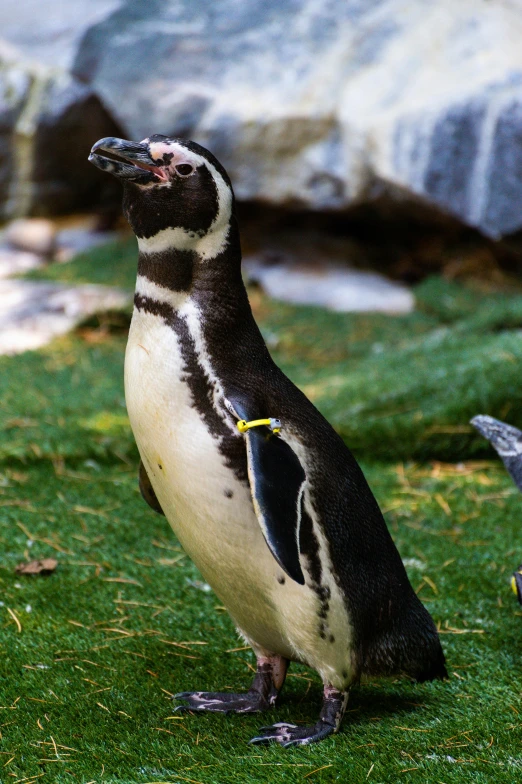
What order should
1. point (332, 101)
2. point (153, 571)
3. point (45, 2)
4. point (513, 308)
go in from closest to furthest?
point (153, 571) → point (513, 308) → point (332, 101) → point (45, 2)

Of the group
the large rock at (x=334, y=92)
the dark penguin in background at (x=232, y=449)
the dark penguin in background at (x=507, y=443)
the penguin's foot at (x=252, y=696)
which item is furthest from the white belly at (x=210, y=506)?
the large rock at (x=334, y=92)

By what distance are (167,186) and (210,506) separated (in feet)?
1.96

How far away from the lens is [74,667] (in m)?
2.03

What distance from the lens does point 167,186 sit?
1.71 meters

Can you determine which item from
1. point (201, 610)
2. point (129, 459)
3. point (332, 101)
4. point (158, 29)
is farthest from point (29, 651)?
point (158, 29)

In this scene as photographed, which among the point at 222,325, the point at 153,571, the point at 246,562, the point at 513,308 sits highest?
the point at 222,325

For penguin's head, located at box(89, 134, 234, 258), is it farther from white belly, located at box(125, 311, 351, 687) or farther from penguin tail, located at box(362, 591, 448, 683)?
penguin tail, located at box(362, 591, 448, 683)

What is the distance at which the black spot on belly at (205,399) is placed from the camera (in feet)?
5.58

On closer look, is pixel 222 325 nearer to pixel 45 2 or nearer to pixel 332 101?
pixel 332 101

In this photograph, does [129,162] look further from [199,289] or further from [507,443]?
[507,443]

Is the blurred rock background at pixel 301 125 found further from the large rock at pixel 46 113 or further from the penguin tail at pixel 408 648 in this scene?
the penguin tail at pixel 408 648

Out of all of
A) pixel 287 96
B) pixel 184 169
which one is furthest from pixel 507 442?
pixel 287 96

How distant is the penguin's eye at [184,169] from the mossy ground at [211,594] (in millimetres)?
1058

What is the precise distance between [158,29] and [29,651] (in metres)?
5.44
